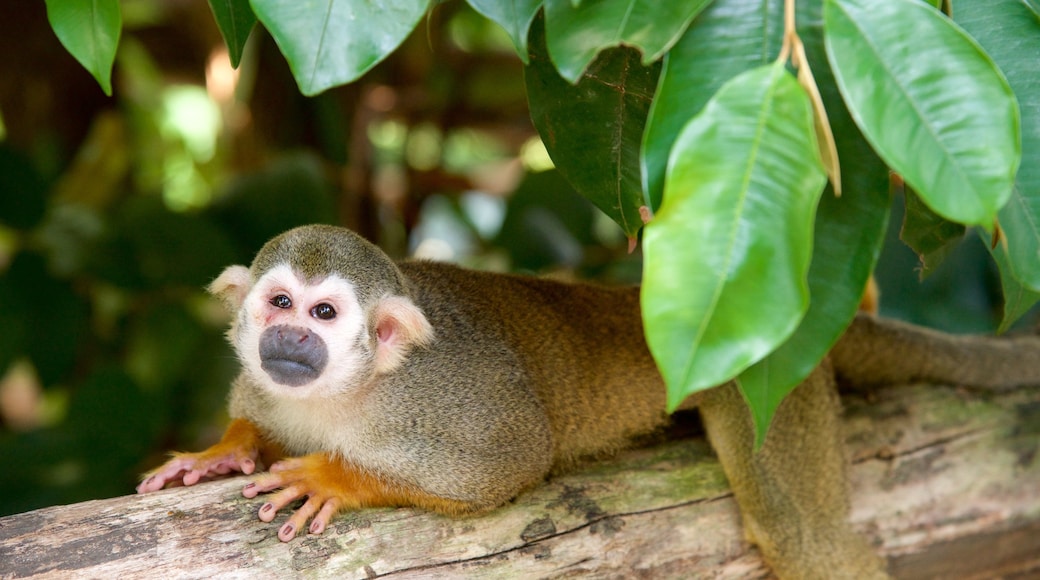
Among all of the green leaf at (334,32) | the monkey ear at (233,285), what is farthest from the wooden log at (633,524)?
the green leaf at (334,32)

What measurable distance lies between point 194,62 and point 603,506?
4099mm

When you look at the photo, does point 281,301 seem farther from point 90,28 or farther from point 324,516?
point 90,28

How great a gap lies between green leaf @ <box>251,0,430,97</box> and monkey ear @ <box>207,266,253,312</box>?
1.07 metres

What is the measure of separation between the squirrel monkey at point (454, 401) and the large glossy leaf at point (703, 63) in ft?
3.24

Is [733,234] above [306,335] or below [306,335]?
above

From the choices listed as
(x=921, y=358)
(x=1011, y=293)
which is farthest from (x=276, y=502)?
(x=921, y=358)

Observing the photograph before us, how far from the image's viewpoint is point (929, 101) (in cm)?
112

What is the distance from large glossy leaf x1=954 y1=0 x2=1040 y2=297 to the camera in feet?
4.18

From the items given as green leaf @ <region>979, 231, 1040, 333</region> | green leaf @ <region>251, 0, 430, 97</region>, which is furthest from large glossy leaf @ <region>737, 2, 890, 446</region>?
green leaf @ <region>251, 0, 430, 97</region>

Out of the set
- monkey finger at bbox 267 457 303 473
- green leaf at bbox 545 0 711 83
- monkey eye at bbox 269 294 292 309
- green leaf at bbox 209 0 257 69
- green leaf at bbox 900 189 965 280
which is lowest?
monkey finger at bbox 267 457 303 473

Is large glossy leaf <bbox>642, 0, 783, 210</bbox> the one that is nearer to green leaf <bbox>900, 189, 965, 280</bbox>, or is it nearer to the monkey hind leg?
green leaf <bbox>900, 189, 965, 280</bbox>

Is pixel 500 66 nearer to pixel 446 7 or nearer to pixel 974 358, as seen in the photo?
pixel 446 7

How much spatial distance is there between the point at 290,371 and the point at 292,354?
0.04 meters

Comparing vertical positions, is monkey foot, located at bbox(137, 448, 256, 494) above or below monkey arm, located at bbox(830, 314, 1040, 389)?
above
